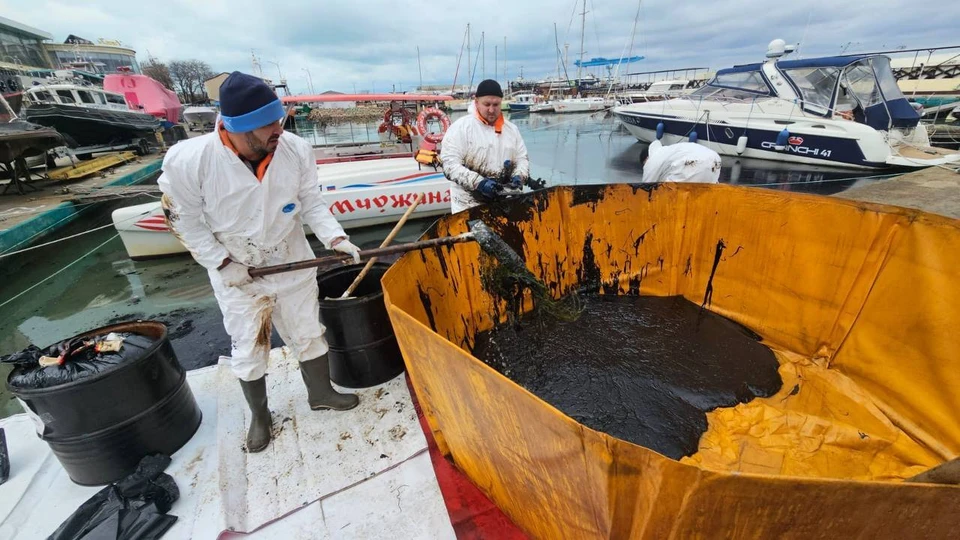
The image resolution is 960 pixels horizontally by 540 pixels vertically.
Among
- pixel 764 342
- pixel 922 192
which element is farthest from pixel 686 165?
pixel 922 192

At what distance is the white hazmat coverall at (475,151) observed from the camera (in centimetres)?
313

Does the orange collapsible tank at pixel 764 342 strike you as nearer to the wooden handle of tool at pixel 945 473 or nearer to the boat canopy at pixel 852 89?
the wooden handle of tool at pixel 945 473

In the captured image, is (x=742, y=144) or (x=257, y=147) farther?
(x=742, y=144)

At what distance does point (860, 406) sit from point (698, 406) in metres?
0.83

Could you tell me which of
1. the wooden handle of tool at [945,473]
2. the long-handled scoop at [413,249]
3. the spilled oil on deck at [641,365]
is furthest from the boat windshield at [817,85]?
the wooden handle of tool at [945,473]

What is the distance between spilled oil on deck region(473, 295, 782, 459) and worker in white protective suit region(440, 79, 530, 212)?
111cm

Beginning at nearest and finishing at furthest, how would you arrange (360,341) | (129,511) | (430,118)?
(129,511), (360,341), (430,118)

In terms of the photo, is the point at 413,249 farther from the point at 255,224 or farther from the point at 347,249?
the point at 255,224

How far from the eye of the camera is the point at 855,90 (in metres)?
9.07

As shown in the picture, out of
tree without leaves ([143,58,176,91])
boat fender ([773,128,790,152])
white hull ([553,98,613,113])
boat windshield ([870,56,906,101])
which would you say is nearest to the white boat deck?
boat fender ([773,128,790,152])

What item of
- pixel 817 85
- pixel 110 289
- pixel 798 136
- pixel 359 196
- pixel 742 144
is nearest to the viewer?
pixel 110 289

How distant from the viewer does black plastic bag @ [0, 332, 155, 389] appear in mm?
1626

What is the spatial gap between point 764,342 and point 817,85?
10249 mm

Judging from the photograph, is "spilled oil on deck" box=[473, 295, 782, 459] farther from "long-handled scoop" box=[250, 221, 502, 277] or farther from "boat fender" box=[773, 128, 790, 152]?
"boat fender" box=[773, 128, 790, 152]
